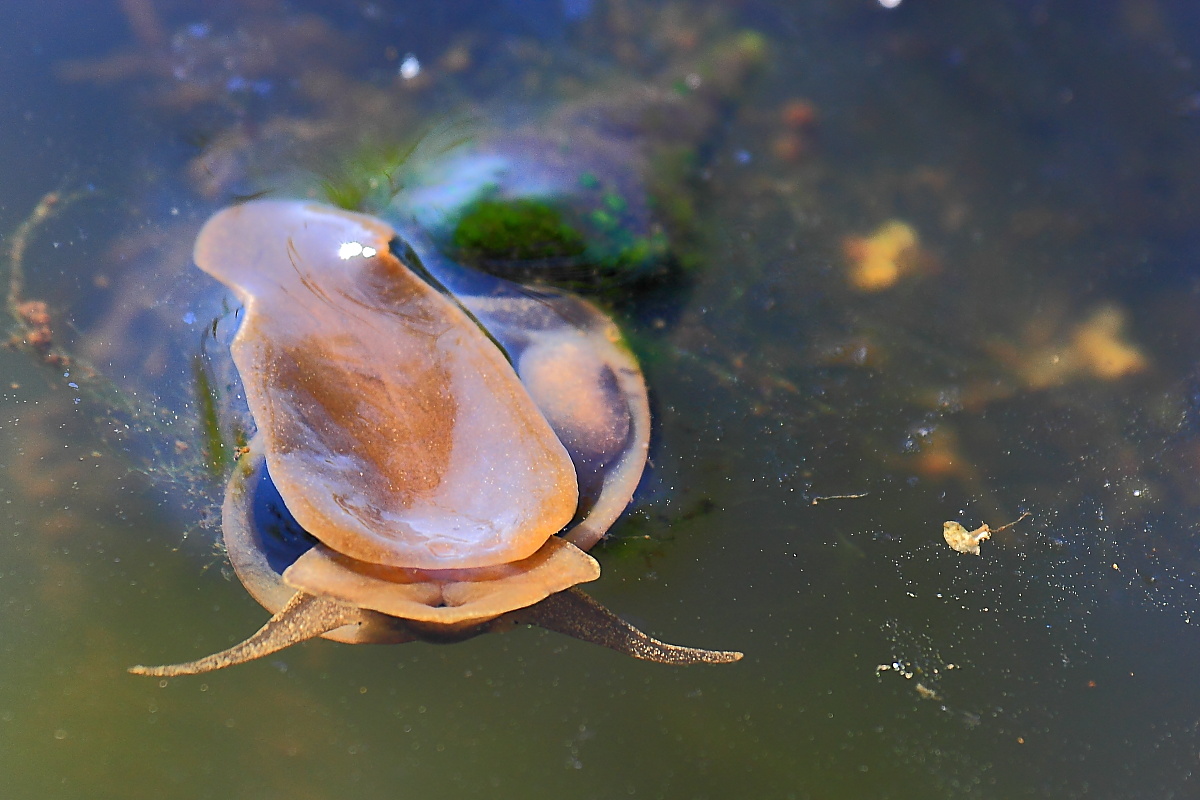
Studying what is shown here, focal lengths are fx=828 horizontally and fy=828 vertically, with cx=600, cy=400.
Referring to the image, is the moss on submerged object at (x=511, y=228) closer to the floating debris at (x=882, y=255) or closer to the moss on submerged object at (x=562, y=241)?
the moss on submerged object at (x=562, y=241)

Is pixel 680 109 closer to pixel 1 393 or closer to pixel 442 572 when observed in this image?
pixel 442 572

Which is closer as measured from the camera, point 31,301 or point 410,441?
point 410,441

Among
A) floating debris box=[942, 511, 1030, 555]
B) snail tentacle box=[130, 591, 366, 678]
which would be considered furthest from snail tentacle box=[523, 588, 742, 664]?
floating debris box=[942, 511, 1030, 555]

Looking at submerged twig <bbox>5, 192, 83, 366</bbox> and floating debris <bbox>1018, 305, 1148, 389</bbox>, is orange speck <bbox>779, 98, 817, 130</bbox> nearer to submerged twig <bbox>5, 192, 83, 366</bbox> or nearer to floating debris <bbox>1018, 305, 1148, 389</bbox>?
floating debris <bbox>1018, 305, 1148, 389</bbox>

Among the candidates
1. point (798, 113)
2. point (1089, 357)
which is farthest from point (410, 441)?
point (1089, 357)

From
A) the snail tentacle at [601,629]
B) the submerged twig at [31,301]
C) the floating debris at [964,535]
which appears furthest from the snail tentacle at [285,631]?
the floating debris at [964,535]

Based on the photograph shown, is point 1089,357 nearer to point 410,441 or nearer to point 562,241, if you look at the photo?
point 562,241

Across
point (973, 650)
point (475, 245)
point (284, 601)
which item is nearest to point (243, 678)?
point (284, 601)

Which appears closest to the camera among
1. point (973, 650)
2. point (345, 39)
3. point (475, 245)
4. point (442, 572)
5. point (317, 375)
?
point (442, 572)
